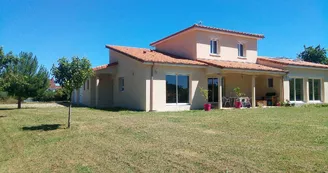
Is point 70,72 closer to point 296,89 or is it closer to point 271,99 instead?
point 271,99

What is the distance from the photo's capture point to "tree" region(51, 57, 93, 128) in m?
10.5

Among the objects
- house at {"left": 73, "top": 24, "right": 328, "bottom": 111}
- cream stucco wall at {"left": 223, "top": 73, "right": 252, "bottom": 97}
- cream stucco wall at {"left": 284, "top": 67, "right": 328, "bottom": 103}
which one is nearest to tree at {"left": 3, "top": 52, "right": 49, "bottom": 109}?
house at {"left": 73, "top": 24, "right": 328, "bottom": 111}

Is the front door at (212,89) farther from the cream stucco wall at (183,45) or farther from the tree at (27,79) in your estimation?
the tree at (27,79)

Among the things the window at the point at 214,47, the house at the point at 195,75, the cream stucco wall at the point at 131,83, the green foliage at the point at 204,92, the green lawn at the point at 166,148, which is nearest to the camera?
the green lawn at the point at 166,148

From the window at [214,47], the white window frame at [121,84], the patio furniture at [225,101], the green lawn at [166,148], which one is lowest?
the green lawn at [166,148]

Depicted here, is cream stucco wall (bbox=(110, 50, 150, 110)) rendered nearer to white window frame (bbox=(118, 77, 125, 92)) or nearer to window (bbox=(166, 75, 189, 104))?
white window frame (bbox=(118, 77, 125, 92))

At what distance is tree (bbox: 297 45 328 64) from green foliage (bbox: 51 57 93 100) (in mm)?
52853

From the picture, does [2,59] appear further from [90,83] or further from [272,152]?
[272,152]

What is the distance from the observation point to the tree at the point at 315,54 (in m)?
51.2

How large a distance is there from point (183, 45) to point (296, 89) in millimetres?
11419

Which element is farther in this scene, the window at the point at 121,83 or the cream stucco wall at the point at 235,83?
the cream stucco wall at the point at 235,83

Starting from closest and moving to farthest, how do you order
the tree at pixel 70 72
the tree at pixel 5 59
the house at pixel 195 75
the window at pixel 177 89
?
the tree at pixel 70 72 → the tree at pixel 5 59 → the house at pixel 195 75 → the window at pixel 177 89

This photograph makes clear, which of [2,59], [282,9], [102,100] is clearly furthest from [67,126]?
[282,9]

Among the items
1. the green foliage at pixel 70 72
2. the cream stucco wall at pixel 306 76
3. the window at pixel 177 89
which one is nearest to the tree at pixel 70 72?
the green foliage at pixel 70 72
